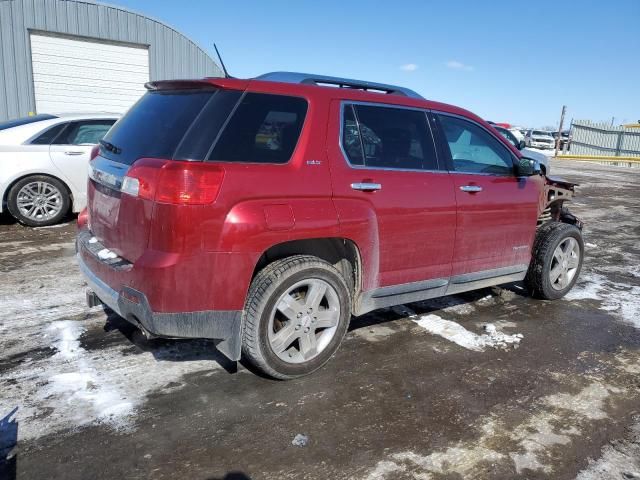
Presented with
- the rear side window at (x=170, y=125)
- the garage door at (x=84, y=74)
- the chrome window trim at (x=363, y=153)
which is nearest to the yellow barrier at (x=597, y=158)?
A: the garage door at (x=84, y=74)

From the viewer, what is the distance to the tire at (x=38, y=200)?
700 cm

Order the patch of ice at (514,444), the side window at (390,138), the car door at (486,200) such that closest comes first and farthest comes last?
the patch of ice at (514,444), the side window at (390,138), the car door at (486,200)

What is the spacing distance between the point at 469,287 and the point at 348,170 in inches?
65.9

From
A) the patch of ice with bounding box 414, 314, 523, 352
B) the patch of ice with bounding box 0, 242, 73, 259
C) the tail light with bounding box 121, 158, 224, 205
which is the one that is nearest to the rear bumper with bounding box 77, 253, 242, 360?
the tail light with bounding box 121, 158, 224, 205

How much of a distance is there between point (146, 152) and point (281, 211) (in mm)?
863

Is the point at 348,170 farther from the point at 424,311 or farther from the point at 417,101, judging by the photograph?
the point at 424,311

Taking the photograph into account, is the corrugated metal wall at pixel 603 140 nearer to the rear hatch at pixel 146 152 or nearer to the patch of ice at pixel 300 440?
the rear hatch at pixel 146 152

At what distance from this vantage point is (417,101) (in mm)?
3977

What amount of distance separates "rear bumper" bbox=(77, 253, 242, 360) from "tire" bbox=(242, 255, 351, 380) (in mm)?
100

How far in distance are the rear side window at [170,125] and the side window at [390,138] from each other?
Answer: 0.87 m

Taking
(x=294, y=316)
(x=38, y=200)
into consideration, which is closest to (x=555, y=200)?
(x=294, y=316)

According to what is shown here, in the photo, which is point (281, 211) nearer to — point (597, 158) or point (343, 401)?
point (343, 401)

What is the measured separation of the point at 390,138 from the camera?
3705 mm

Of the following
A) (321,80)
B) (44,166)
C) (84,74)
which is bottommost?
(44,166)
